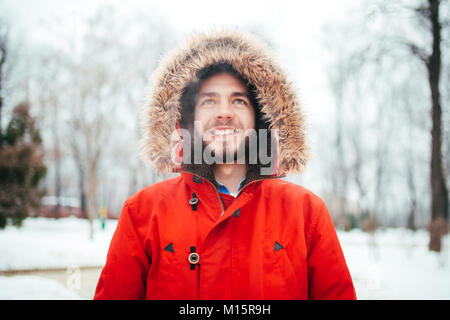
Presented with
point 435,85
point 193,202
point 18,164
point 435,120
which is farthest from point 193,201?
point 18,164

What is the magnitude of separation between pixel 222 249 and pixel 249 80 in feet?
3.88

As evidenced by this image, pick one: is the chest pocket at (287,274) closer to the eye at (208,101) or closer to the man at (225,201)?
the man at (225,201)

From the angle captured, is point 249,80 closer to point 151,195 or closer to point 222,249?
point 151,195

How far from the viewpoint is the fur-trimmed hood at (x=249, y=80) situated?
2.06 m

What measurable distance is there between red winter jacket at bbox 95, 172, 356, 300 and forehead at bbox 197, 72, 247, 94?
25.3 inches

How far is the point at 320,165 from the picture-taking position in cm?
2894

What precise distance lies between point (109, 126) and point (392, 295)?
12.4 meters

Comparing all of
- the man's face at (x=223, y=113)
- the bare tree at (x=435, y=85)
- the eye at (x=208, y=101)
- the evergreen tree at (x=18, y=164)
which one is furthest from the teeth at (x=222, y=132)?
the evergreen tree at (x=18, y=164)

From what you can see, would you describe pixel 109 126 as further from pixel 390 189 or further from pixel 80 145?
pixel 390 189

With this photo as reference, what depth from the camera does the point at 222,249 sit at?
63.5 inches

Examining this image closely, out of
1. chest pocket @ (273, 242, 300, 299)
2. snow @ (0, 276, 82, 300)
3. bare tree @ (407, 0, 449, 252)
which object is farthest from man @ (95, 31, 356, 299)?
bare tree @ (407, 0, 449, 252)

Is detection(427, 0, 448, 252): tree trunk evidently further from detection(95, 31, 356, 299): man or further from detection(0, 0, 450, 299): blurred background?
detection(95, 31, 356, 299): man

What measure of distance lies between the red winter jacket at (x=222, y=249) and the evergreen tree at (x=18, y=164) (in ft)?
29.0

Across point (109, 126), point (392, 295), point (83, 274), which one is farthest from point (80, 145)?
point (392, 295)
